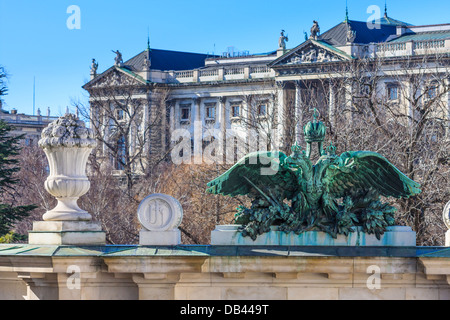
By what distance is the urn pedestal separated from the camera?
1243cm

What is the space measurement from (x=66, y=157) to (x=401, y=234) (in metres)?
3.86

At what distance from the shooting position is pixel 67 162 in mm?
12609

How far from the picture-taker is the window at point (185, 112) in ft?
412

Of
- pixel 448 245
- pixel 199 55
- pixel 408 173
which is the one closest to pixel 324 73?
pixel 199 55

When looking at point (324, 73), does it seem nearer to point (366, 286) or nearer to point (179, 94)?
point (179, 94)

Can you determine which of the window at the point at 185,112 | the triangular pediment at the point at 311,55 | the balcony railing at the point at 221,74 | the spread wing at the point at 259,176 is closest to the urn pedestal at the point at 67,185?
the spread wing at the point at 259,176

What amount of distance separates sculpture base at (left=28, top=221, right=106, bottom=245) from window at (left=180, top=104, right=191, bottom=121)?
11286cm

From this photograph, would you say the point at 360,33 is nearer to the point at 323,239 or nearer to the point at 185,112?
the point at 185,112

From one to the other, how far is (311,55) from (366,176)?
9813 cm

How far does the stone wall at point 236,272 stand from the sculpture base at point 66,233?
0.17 meters

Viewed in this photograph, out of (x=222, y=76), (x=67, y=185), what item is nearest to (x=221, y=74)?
(x=222, y=76)

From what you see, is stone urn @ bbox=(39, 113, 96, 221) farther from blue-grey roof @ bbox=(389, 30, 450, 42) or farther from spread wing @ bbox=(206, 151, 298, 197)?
blue-grey roof @ bbox=(389, 30, 450, 42)

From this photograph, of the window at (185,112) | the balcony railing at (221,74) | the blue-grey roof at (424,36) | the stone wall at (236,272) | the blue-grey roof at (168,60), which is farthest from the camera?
the blue-grey roof at (168,60)

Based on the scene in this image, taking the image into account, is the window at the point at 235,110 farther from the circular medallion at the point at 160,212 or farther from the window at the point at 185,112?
the circular medallion at the point at 160,212
